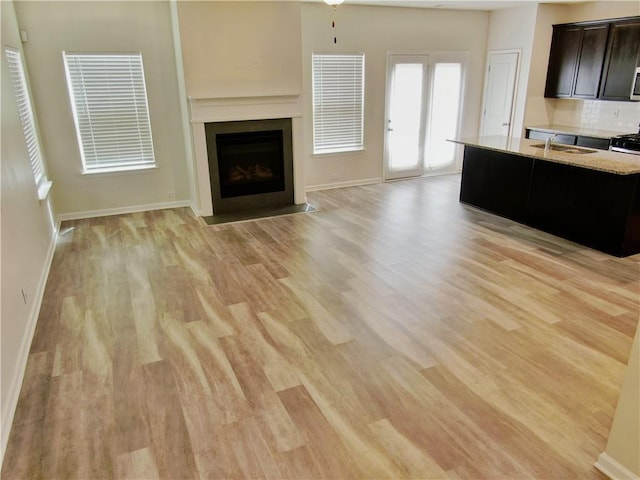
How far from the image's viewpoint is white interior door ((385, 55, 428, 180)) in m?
7.36

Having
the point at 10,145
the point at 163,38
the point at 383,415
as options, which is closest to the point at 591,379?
the point at 383,415

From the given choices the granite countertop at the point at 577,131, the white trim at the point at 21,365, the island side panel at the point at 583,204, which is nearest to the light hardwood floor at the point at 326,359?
the white trim at the point at 21,365

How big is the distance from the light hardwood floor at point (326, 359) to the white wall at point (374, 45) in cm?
266

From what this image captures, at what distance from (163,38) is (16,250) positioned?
12.1 feet

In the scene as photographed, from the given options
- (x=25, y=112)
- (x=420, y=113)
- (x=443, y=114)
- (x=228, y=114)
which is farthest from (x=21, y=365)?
(x=443, y=114)

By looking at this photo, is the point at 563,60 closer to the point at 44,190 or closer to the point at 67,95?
the point at 67,95

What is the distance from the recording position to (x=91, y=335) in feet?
10.7

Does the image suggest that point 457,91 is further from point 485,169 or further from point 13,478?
point 13,478

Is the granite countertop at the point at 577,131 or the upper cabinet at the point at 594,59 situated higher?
the upper cabinet at the point at 594,59

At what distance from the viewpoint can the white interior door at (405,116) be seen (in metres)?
7.36

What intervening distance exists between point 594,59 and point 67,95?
7390mm

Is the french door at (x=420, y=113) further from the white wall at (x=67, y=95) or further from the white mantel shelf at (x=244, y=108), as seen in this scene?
the white wall at (x=67, y=95)

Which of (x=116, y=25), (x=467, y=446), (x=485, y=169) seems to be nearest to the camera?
(x=467, y=446)

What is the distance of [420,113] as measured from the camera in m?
7.74
